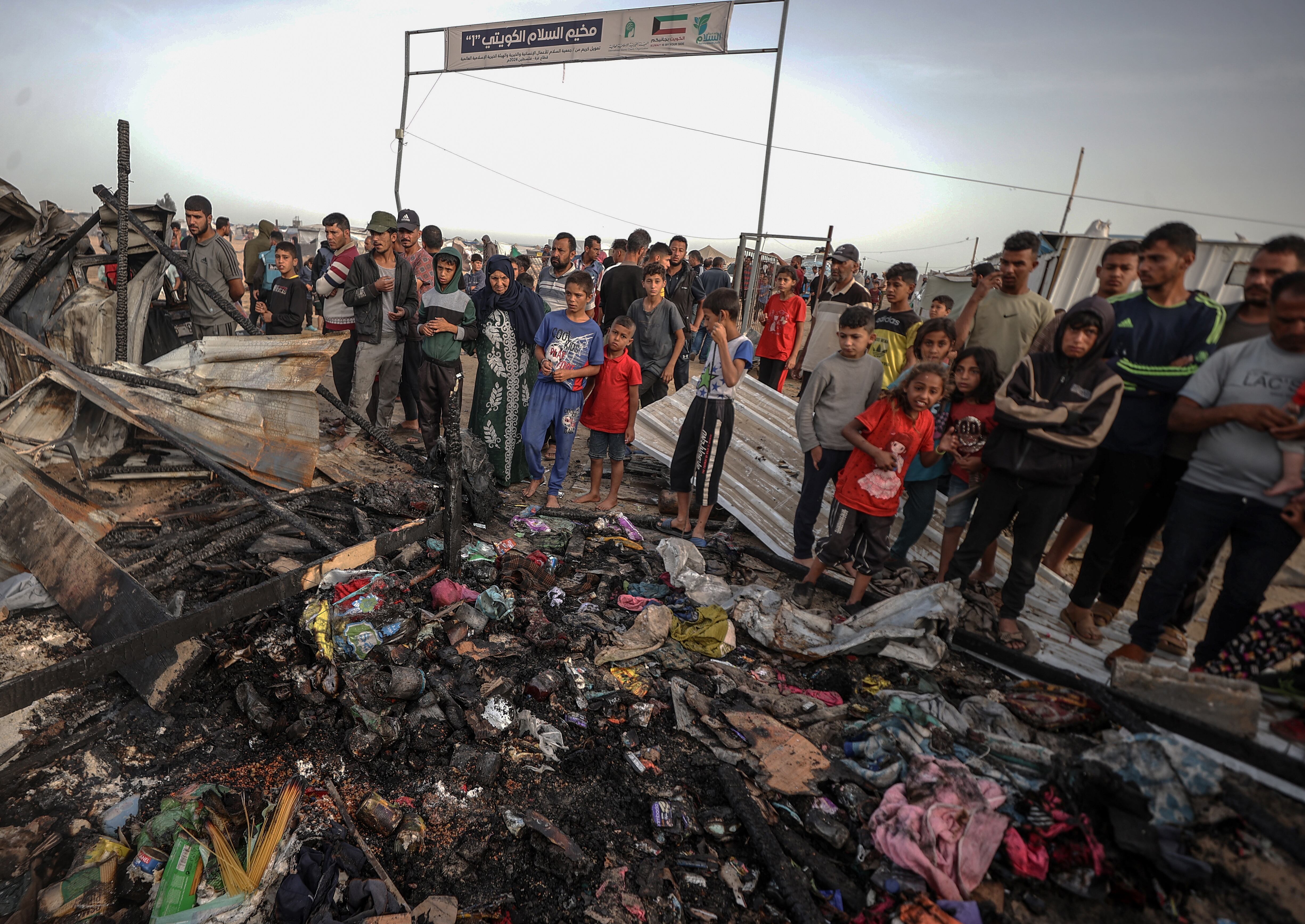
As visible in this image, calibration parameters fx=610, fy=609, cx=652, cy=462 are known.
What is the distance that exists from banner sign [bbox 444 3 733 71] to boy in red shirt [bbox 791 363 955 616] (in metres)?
9.10

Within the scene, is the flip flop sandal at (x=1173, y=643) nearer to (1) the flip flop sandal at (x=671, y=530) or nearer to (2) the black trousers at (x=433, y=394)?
(1) the flip flop sandal at (x=671, y=530)

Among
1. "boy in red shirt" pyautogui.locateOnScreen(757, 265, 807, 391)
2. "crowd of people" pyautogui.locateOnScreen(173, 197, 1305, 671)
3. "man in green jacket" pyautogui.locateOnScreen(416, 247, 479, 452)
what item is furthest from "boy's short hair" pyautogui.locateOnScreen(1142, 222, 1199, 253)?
"man in green jacket" pyautogui.locateOnScreen(416, 247, 479, 452)

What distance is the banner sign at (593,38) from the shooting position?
10.3 m

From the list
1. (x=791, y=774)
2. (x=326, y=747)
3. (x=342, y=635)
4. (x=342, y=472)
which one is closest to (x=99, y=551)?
(x=342, y=635)

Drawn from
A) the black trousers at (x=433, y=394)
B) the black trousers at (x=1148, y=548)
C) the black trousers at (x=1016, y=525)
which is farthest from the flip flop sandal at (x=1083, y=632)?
the black trousers at (x=433, y=394)

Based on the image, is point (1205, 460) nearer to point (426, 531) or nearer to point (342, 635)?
point (426, 531)

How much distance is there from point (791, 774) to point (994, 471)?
2285 millimetres

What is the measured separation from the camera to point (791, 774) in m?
2.73

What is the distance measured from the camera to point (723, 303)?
15.1ft

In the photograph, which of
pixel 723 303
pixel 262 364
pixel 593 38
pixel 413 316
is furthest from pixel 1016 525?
pixel 593 38

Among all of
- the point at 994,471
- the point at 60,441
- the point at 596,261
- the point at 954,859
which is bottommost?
the point at 954,859

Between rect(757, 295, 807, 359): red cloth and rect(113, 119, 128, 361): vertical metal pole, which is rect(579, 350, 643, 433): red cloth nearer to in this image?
rect(757, 295, 807, 359): red cloth

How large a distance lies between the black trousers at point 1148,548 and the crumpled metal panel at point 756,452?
2.03 meters

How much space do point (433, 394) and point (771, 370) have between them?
3.89 metres
